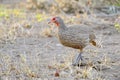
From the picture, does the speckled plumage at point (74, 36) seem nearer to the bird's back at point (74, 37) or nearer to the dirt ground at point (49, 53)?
the bird's back at point (74, 37)

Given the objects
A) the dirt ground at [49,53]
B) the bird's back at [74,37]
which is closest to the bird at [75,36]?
the bird's back at [74,37]

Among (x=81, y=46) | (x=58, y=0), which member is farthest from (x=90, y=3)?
(x=81, y=46)

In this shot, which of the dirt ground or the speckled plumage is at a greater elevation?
the speckled plumage

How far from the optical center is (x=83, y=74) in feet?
22.4

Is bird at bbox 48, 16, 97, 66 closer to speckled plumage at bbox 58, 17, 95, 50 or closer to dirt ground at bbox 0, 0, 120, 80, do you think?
speckled plumage at bbox 58, 17, 95, 50

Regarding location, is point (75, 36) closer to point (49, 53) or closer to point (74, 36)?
point (74, 36)

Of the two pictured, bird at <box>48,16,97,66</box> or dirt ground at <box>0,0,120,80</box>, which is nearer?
dirt ground at <box>0,0,120,80</box>

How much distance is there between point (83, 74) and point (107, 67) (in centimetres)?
73

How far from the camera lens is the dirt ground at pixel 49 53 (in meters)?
6.89

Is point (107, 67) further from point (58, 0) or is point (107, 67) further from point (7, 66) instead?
point (58, 0)

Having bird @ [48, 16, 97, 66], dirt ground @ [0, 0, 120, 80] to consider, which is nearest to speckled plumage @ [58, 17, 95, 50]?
bird @ [48, 16, 97, 66]

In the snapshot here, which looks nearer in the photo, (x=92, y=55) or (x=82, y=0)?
(x=92, y=55)

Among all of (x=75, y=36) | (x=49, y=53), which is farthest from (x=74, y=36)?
(x=49, y=53)

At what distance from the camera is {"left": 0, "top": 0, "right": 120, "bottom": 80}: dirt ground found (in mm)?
6895
